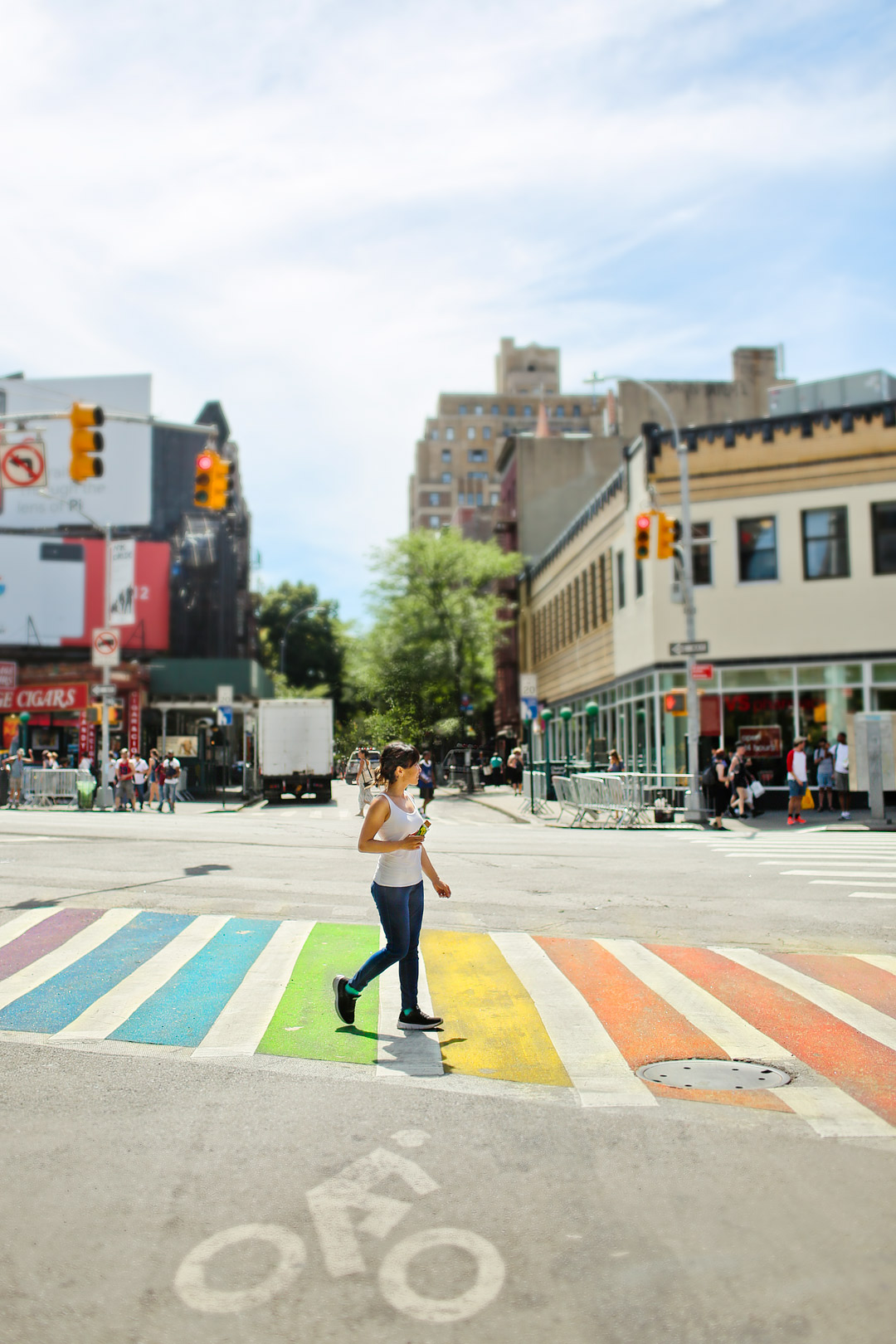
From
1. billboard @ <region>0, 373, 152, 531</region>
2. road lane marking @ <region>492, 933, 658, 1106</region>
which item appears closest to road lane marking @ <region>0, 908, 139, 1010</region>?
road lane marking @ <region>492, 933, 658, 1106</region>

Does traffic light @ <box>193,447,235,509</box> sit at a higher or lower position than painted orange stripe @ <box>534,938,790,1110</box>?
higher

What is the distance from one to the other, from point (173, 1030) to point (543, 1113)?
9.41 feet

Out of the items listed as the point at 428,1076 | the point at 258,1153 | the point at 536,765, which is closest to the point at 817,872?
the point at 428,1076

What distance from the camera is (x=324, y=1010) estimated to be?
27.3 feet

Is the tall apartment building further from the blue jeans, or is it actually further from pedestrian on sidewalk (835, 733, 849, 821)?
the blue jeans

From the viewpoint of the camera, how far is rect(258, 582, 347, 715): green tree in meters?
82.8

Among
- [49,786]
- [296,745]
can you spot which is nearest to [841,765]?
[296,745]

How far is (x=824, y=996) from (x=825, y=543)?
2400 cm

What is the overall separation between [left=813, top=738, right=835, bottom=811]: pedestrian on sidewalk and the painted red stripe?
67.8ft

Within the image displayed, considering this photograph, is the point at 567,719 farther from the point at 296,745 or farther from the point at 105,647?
the point at 105,647

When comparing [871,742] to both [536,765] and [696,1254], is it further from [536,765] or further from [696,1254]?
[696,1254]

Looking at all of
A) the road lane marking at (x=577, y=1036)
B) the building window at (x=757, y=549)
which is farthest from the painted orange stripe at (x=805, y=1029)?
the building window at (x=757, y=549)

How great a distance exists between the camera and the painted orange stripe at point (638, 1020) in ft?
20.7

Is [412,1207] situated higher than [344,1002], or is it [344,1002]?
[344,1002]
